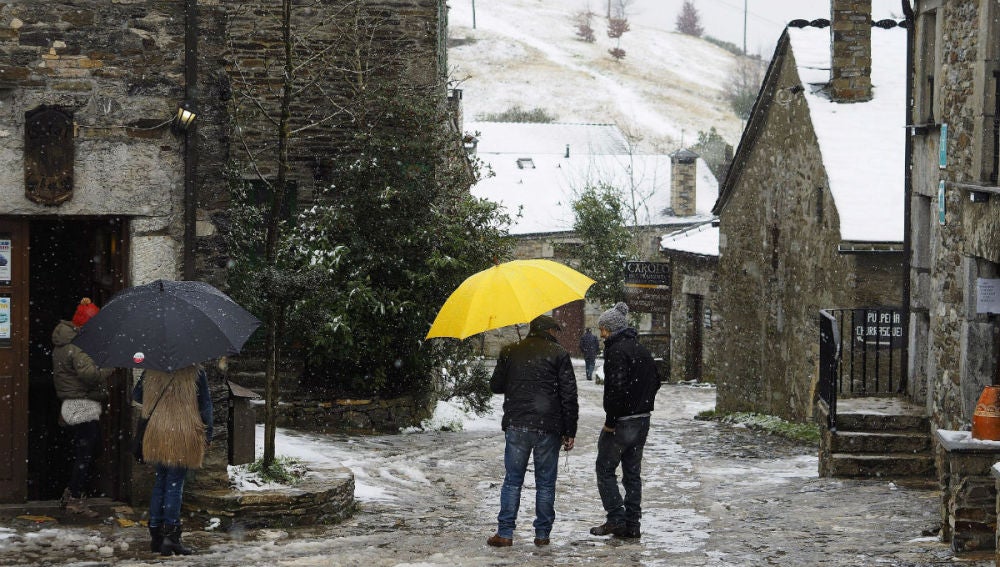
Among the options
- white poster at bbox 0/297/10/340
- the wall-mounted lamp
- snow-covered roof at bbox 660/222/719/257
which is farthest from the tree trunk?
snow-covered roof at bbox 660/222/719/257

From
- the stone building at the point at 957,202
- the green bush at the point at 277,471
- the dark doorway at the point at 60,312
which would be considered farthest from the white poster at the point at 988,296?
the dark doorway at the point at 60,312

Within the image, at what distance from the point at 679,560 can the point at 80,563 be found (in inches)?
145

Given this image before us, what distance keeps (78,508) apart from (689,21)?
127 m

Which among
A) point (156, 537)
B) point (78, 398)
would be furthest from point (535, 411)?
point (78, 398)

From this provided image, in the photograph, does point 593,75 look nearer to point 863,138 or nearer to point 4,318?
point 863,138

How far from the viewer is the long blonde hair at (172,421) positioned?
6984 millimetres

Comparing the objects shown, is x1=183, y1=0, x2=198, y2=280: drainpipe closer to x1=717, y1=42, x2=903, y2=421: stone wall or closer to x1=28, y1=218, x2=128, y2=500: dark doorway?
x1=28, y1=218, x2=128, y2=500: dark doorway

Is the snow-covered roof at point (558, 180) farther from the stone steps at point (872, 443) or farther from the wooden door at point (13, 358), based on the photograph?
the wooden door at point (13, 358)

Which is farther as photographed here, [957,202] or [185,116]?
[957,202]

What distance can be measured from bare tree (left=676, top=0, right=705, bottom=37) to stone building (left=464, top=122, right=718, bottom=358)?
286 feet

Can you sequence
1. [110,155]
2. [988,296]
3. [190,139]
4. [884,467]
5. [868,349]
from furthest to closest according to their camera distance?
1. [868,349]
2. [884,467]
3. [988,296]
4. [190,139]
5. [110,155]

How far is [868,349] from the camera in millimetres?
14180

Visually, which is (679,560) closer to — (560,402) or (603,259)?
(560,402)

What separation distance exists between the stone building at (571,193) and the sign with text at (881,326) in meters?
18.2
